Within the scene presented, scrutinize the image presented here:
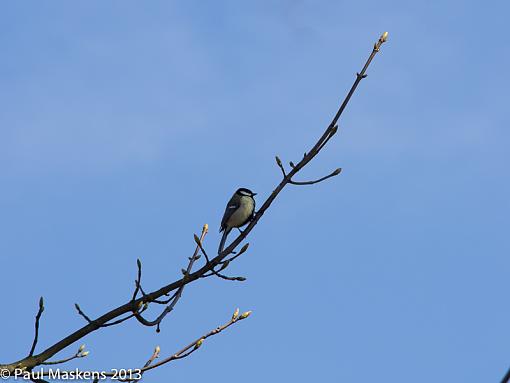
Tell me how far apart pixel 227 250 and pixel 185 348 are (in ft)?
2.84

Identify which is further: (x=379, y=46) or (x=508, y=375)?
(x=379, y=46)

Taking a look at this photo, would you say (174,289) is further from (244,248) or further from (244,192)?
(244,192)

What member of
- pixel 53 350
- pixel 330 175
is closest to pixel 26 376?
pixel 53 350

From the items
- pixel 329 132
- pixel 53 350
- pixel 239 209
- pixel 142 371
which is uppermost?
pixel 239 209

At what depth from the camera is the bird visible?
14.3m

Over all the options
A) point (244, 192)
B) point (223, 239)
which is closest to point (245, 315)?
point (223, 239)

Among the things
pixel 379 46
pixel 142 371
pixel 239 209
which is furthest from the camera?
pixel 239 209

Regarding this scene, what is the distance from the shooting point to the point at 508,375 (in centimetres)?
334

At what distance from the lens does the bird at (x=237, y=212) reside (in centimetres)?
1434

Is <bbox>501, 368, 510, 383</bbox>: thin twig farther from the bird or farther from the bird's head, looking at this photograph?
the bird's head

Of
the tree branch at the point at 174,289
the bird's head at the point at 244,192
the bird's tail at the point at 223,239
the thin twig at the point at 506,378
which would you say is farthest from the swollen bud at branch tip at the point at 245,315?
the bird's head at the point at 244,192

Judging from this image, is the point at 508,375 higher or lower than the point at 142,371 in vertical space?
lower

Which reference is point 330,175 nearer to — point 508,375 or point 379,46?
point 379,46

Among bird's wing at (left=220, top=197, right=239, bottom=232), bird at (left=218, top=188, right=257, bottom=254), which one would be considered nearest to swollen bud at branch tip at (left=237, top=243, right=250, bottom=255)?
bird at (left=218, top=188, right=257, bottom=254)
